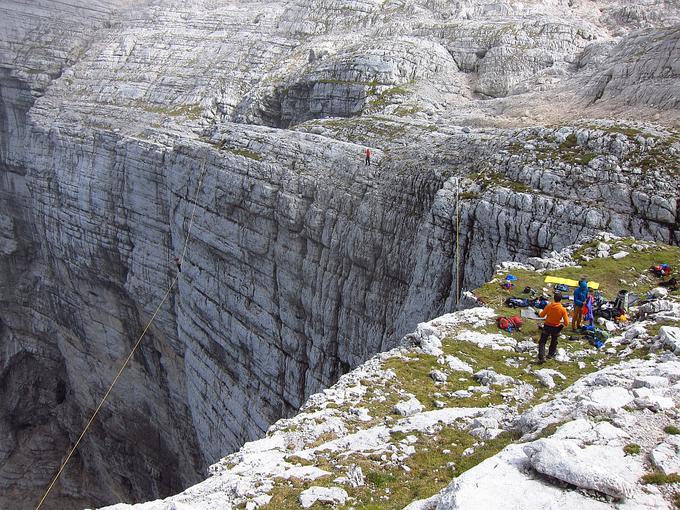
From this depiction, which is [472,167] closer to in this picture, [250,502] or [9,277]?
[250,502]

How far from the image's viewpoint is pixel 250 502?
7.93 meters

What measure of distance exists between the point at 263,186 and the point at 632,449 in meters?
24.0

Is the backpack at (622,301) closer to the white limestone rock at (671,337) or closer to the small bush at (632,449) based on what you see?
the white limestone rock at (671,337)

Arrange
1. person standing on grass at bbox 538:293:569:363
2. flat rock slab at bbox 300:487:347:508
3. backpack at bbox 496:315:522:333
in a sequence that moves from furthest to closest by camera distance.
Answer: backpack at bbox 496:315:522:333 → person standing on grass at bbox 538:293:569:363 → flat rock slab at bbox 300:487:347:508

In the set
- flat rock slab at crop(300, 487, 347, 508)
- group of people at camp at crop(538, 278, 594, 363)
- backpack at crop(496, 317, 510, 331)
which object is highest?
group of people at camp at crop(538, 278, 594, 363)

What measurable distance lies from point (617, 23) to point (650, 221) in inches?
1382

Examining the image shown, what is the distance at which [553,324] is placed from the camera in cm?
1128

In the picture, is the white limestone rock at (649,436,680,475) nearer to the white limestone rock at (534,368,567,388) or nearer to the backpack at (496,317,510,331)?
the white limestone rock at (534,368,567,388)

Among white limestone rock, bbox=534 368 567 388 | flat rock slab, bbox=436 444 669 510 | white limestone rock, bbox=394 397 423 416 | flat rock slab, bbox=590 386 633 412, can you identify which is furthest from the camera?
white limestone rock, bbox=534 368 567 388

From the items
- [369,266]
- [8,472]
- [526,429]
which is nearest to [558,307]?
[526,429]

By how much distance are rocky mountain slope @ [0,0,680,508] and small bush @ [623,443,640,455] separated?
1179 centimetres

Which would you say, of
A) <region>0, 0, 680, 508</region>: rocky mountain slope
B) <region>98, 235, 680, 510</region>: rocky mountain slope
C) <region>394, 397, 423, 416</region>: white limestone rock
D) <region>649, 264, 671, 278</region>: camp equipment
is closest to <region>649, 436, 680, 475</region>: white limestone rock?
<region>98, 235, 680, 510</region>: rocky mountain slope

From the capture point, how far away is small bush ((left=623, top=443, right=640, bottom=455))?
6645 millimetres

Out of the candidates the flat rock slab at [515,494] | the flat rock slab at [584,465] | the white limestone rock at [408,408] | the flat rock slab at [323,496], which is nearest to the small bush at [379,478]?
the flat rock slab at [323,496]
